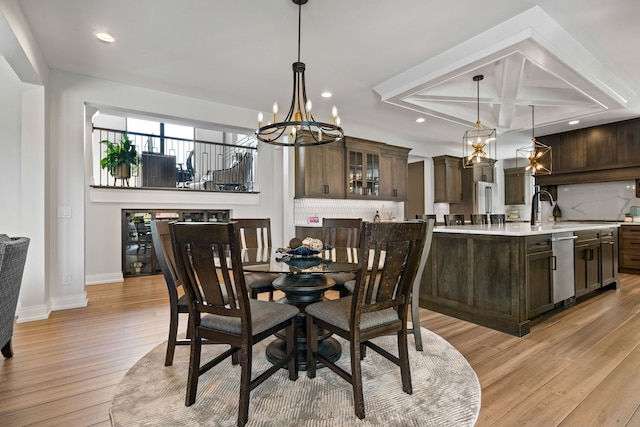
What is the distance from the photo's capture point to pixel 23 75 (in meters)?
2.99

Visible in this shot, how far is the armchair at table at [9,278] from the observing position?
179cm

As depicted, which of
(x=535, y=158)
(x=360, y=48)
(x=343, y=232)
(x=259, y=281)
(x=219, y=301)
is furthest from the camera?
(x=535, y=158)

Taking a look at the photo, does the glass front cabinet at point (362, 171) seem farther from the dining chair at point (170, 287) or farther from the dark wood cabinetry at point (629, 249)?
the dark wood cabinetry at point (629, 249)

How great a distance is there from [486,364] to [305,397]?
1.29 m

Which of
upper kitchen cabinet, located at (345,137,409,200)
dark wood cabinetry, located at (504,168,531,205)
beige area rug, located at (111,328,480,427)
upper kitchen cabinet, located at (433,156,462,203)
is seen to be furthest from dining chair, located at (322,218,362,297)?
dark wood cabinetry, located at (504,168,531,205)

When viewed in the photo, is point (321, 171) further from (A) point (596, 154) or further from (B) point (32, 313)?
(A) point (596, 154)

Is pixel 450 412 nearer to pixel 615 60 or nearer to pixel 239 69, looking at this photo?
pixel 239 69

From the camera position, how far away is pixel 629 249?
17.6ft

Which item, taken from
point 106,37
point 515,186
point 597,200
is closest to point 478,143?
point 597,200

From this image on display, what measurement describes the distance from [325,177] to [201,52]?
274 cm

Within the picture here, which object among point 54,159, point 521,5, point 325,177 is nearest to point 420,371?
point 521,5

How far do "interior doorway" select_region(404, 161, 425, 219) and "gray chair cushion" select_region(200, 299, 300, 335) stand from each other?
6085mm

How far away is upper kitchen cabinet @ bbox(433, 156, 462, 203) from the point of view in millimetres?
7258

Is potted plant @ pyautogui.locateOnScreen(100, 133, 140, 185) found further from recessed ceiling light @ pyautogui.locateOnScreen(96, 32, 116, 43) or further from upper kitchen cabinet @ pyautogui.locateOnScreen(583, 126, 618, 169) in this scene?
upper kitchen cabinet @ pyautogui.locateOnScreen(583, 126, 618, 169)
